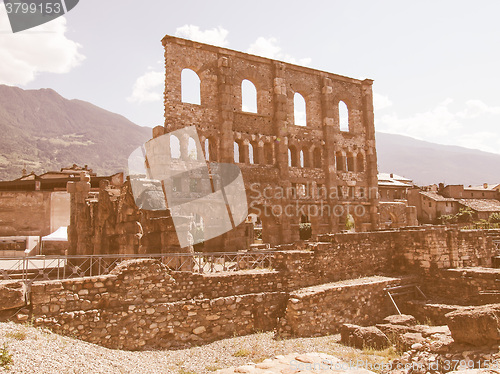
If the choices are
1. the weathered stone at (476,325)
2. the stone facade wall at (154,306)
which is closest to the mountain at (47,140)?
the stone facade wall at (154,306)

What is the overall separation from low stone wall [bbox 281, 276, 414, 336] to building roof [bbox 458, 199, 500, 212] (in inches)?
2182

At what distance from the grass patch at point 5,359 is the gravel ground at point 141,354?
2.4 inches

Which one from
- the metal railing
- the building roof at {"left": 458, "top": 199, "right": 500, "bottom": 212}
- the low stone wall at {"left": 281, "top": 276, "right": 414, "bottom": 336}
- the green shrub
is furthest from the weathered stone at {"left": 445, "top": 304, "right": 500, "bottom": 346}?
the building roof at {"left": 458, "top": 199, "right": 500, "bottom": 212}

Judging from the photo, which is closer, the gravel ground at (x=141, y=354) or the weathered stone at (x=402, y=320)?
the gravel ground at (x=141, y=354)

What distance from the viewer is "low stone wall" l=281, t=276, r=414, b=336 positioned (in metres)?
11.7

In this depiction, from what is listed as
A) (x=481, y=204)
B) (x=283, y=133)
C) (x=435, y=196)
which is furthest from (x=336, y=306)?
(x=481, y=204)

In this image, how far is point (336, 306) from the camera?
496 inches

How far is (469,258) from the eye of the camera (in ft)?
53.5

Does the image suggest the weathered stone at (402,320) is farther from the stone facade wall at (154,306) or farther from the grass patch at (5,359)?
the grass patch at (5,359)

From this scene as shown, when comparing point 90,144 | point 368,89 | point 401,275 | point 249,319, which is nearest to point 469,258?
point 401,275

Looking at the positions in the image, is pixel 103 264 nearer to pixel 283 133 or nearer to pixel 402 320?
pixel 402 320

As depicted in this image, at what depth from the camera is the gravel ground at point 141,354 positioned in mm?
6965

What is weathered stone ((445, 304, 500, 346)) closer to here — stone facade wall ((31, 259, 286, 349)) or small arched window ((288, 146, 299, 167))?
stone facade wall ((31, 259, 286, 349))

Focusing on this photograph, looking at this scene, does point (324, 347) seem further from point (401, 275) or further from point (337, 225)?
point (337, 225)
